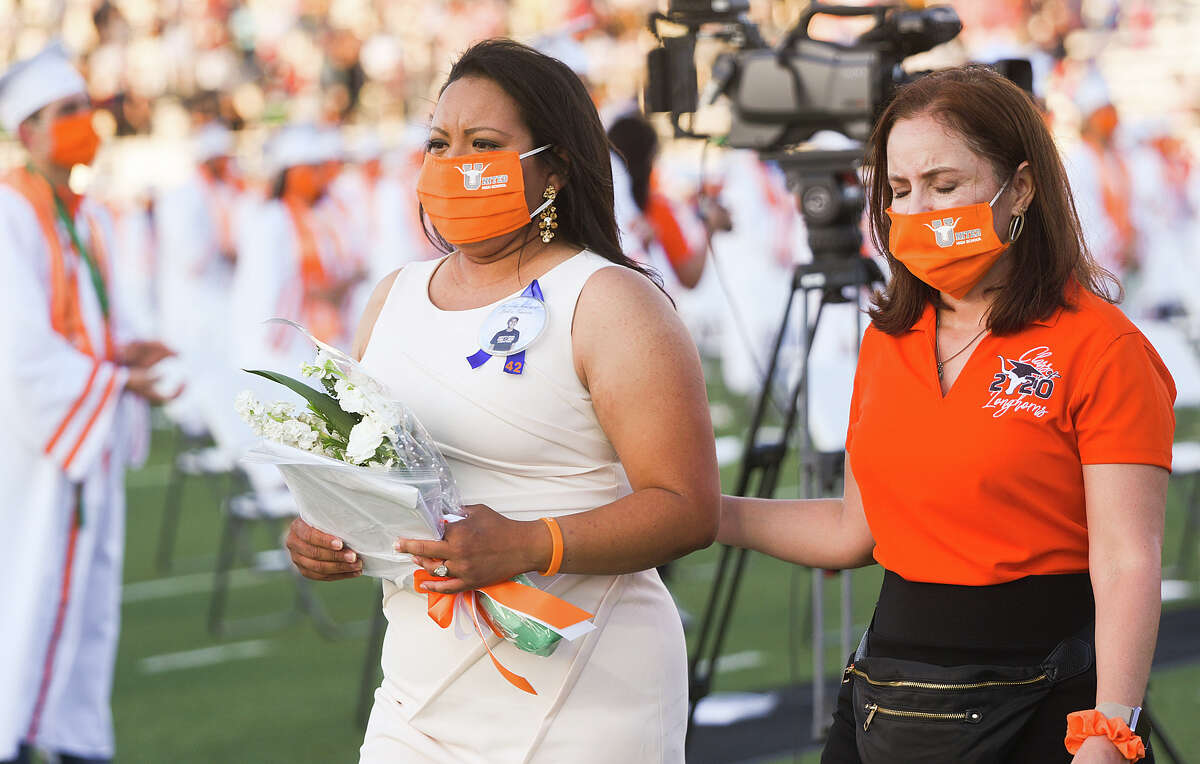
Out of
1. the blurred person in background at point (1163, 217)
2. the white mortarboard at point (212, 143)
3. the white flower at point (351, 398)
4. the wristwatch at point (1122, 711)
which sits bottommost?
the blurred person in background at point (1163, 217)

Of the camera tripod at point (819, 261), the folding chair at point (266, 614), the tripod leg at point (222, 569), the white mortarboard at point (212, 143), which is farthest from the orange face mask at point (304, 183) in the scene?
the camera tripod at point (819, 261)

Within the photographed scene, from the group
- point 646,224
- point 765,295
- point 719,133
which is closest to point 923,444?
point 719,133

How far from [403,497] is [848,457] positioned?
69 centimetres

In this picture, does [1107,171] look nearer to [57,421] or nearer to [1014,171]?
[57,421]

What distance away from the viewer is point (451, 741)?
7.70 ft

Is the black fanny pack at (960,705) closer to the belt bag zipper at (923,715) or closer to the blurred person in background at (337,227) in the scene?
the belt bag zipper at (923,715)

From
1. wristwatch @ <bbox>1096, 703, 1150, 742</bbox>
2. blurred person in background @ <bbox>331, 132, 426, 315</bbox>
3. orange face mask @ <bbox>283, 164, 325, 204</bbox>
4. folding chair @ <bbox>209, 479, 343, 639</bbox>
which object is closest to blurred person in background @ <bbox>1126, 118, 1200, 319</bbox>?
blurred person in background @ <bbox>331, 132, 426, 315</bbox>

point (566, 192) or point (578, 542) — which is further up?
point (566, 192)

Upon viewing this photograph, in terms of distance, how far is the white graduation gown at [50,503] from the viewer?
4.44 metres

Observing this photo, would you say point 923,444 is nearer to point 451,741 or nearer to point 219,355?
point 451,741

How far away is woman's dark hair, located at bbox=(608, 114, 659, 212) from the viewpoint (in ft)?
21.8

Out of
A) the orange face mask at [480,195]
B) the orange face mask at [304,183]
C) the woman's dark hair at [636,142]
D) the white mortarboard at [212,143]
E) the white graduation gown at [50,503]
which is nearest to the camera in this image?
the orange face mask at [480,195]

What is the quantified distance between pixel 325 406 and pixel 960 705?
950 mm

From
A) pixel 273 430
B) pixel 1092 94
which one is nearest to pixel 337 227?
pixel 1092 94
